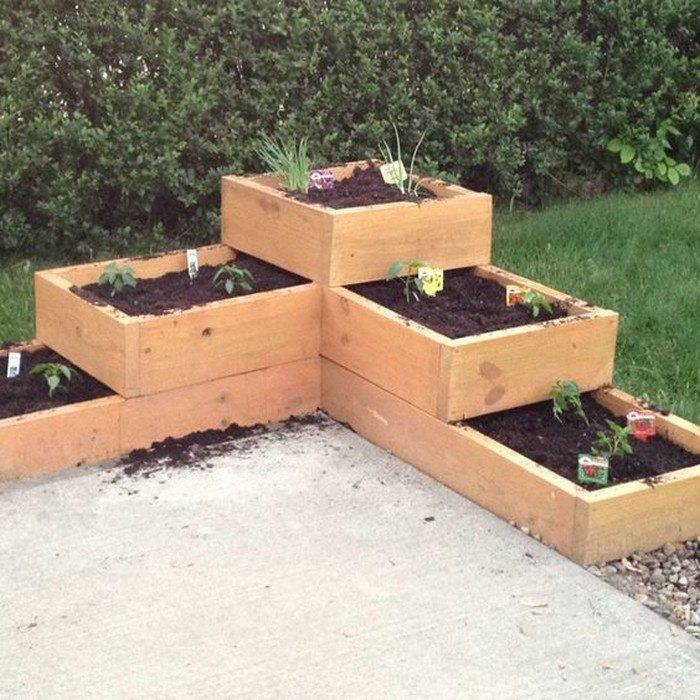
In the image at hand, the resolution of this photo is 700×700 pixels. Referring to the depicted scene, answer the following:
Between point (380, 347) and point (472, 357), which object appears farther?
point (380, 347)

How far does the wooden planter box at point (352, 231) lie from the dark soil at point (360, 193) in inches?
3.2

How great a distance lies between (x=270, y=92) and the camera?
663 centimetres

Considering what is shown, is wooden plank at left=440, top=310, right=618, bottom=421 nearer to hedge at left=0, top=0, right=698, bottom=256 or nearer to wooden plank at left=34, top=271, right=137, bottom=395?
wooden plank at left=34, top=271, right=137, bottom=395

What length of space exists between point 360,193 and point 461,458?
1.37m

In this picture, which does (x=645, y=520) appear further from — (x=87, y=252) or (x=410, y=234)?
(x=87, y=252)

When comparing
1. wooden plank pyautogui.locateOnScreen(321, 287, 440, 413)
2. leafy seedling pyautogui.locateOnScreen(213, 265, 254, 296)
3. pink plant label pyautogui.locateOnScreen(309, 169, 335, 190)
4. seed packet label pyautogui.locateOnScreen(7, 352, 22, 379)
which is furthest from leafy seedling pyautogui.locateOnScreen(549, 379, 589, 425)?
seed packet label pyautogui.locateOnScreen(7, 352, 22, 379)

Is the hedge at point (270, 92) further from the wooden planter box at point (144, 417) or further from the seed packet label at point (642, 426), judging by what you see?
the seed packet label at point (642, 426)

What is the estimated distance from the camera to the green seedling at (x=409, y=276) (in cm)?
498

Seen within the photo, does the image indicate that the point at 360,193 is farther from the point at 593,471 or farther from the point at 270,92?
the point at 593,471

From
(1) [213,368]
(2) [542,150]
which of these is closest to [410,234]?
(1) [213,368]

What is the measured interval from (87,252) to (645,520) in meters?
3.51

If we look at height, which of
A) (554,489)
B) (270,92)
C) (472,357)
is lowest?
(554,489)

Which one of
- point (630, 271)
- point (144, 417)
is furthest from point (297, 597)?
point (630, 271)

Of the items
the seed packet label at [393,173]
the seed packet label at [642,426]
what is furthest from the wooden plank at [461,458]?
the seed packet label at [393,173]
